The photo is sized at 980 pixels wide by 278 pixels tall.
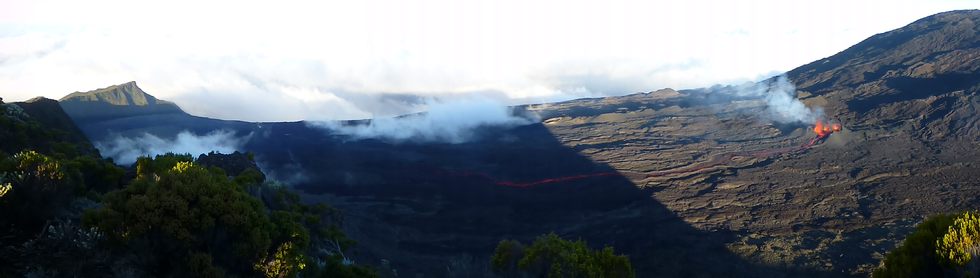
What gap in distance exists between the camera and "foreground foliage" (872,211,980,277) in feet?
40.3

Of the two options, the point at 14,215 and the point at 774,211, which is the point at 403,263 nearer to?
the point at 774,211

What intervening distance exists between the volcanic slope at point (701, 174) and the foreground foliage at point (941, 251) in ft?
55.9

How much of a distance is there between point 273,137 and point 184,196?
6304 cm

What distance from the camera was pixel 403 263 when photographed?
115 ft

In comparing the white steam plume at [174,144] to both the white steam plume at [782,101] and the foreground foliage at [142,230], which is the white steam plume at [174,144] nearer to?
the white steam plume at [782,101]

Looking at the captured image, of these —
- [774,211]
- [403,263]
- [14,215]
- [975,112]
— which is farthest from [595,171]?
[14,215]

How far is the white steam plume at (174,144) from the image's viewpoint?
230ft

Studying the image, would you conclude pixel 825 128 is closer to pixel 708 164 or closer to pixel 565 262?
pixel 708 164

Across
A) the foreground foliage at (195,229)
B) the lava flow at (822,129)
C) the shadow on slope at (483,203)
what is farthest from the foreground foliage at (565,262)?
the lava flow at (822,129)

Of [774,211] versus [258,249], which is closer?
[258,249]

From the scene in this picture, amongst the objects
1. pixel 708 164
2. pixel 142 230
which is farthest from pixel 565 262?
pixel 708 164

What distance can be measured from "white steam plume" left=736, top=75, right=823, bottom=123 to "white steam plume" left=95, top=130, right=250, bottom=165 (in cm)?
4894

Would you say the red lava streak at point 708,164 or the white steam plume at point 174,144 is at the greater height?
the white steam plume at point 174,144

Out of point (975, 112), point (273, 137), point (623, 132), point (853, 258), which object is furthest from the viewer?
point (273, 137)
